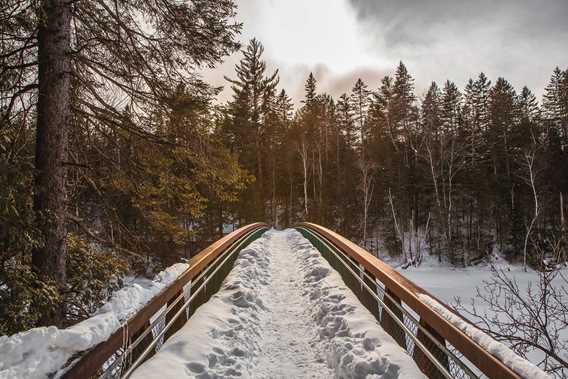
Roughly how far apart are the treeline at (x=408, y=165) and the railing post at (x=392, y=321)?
25329 millimetres

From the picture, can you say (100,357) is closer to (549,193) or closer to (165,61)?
(165,61)

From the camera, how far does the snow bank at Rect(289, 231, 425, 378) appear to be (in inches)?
116

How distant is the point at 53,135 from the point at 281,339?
420 cm

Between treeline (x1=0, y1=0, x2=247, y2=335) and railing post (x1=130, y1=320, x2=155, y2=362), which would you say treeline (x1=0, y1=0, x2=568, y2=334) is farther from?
railing post (x1=130, y1=320, x2=155, y2=362)

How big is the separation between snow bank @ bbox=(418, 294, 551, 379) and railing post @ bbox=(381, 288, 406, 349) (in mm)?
811

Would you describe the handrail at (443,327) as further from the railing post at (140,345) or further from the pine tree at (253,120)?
the pine tree at (253,120)

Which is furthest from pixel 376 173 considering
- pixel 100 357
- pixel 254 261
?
pixel 100 357

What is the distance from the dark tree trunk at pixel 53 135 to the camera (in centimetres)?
470

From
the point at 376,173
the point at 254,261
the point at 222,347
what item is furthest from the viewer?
the point at 376,173

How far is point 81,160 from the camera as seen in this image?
20.5 ft

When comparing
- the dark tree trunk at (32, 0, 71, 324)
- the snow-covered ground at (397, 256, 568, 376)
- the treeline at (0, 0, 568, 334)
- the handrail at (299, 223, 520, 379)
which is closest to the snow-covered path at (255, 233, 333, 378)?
the handrail at (299, 223, 520, 379)

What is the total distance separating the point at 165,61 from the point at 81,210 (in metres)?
3.35

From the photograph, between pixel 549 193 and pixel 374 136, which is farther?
pixel 374 136

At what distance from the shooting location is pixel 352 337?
12.3 ft
